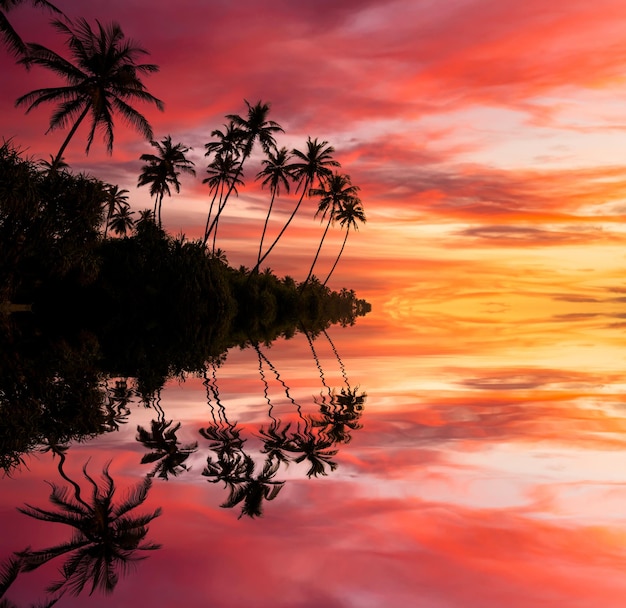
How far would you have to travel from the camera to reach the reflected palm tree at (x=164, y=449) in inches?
492

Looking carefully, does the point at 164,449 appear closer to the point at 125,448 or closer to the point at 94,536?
the point at 125,448

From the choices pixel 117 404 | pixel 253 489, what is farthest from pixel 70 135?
pixel 253 489

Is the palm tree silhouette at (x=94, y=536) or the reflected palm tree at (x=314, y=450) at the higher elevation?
the reflected palm tree at (x=314, y=450)

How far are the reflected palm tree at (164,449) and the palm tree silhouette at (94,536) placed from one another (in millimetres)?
969

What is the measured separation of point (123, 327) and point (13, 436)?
29.1 metres

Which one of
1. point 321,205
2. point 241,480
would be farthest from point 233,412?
point 321,205

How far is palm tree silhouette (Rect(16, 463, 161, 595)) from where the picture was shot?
823 centimetres

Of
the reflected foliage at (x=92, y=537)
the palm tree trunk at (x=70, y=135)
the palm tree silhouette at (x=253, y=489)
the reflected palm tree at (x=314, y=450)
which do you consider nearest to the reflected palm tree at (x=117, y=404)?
the reflected palm tree at (x=314, y=450)

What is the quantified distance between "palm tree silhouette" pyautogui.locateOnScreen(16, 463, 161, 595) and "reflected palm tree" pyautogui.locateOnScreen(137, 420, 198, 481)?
38.1 inches

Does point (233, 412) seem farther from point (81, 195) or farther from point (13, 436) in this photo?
point (81, 195)

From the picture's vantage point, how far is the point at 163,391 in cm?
2236

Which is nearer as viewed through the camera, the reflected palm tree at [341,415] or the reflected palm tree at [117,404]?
the reflected palm tree at [341,415]

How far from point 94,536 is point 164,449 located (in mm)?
4507

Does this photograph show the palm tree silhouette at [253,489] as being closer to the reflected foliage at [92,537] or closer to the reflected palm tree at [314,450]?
the reflected palm tree at [314,450]
